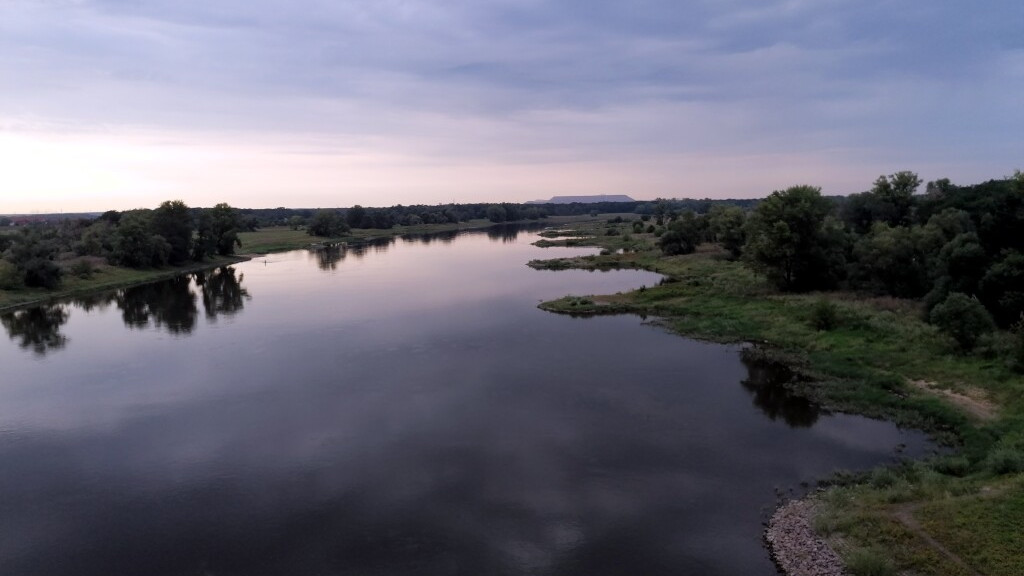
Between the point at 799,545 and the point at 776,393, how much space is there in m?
13.4

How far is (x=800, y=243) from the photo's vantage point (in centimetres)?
4816

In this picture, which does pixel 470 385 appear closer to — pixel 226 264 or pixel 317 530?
pixel 317 530

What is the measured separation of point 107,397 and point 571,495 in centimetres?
2384

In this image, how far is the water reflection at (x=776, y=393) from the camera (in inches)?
985

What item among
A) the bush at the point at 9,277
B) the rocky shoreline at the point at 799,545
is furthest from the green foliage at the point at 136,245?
the rocky shoreline at the point at 799,545

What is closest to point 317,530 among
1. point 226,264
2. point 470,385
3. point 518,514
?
point 518,514

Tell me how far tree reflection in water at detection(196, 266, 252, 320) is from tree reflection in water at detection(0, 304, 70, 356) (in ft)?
33.9

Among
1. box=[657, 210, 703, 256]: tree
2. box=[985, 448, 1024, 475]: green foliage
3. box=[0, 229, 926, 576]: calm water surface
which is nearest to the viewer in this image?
box=[0, 229, 926, 576]: calm water surface

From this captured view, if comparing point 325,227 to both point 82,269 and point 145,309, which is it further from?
point 145,309

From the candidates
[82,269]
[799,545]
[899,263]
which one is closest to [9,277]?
[82,269]

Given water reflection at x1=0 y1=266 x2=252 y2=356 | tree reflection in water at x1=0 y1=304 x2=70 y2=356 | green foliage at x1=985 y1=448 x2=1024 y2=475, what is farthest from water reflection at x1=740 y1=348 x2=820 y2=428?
tree reflection in water at x1=0 y1=304 x2=70 y2=356

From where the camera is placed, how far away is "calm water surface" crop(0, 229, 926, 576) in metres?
16.1

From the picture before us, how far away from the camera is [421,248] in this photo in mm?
114562

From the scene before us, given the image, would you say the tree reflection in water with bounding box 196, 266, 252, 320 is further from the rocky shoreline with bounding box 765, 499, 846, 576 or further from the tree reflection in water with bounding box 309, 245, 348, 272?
the rocky shoreline with bounding box 765, 499, 846, 576
